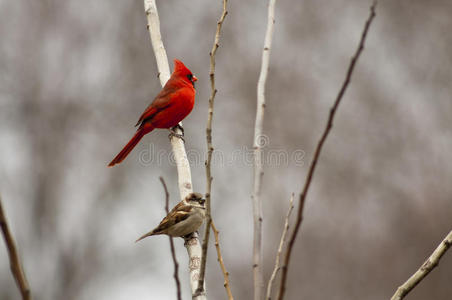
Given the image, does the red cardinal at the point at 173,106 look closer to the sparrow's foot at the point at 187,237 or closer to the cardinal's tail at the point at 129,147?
the cardinal's tail at the point at 129,147

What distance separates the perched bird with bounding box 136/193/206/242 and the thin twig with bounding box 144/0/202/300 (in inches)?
4.3

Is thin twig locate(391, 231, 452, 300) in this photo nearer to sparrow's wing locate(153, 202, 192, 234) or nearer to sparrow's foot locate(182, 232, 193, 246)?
sparrow's foot locate(182, 232, 193, 246)

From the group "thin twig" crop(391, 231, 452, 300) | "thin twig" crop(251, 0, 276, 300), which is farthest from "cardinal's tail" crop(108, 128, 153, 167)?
"thin twig" crop(391, 231, 452, 300)

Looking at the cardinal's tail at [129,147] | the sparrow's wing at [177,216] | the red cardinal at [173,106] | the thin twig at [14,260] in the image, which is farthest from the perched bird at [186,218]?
the thin twig at [14,260]

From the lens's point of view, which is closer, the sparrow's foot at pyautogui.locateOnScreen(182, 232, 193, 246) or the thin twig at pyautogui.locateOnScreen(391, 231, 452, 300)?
the thin twig at pyautogui.locateOnScreen(391, 231, 452, 300)

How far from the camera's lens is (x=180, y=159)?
3.57 meters

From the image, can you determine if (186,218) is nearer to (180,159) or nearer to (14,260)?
(180,159)

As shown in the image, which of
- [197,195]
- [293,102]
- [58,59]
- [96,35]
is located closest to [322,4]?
[293,102]

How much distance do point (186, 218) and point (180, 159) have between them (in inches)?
21.4

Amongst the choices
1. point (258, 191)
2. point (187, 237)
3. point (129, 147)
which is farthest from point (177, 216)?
point (258, 191)

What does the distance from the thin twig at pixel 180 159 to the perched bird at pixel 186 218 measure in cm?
11

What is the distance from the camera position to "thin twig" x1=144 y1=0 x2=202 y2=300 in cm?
308

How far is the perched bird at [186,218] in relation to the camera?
3.79 meters

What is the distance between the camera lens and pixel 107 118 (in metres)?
A: 9.73
